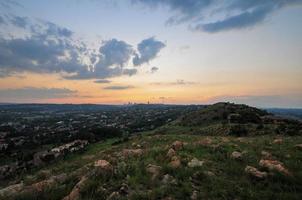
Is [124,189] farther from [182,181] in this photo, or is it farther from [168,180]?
[182,181]

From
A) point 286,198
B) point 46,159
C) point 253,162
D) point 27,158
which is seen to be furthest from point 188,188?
point 27,158

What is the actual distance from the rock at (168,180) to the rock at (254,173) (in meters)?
3.33

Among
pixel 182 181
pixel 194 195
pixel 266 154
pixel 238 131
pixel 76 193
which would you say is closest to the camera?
pixel 194 195

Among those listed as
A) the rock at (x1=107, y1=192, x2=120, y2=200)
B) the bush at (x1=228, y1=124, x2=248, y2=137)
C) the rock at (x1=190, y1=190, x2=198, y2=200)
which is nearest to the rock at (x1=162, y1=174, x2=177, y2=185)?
the rock at (x1=190, y1=190, x2=198, y2=200)

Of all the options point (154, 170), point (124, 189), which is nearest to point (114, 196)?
point (124, 189)

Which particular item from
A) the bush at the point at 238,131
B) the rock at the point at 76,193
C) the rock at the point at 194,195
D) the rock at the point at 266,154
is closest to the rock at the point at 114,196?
the rock at the point at 76,193

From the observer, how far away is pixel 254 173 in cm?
1119

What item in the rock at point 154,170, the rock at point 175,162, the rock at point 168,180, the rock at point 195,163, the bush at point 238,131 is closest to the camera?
the rock at point 168,180

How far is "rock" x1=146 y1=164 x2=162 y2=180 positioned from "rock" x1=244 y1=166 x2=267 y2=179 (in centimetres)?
383

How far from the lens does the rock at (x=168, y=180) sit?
1036 cm

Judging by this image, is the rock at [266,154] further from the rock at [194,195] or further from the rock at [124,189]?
the rock at [124,189]

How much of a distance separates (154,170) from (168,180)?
53.5 inches

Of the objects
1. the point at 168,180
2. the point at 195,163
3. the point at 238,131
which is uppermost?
the point at 195,163

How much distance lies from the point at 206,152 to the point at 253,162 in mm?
3158
